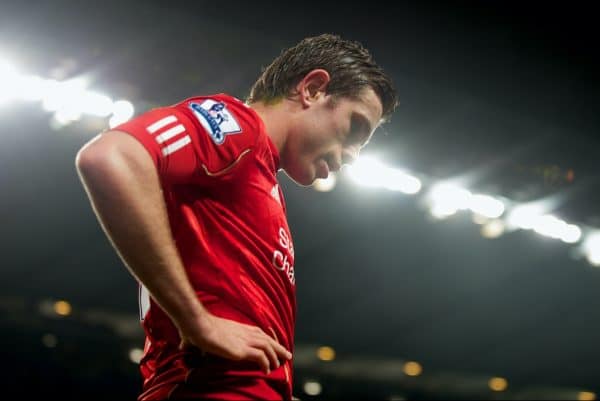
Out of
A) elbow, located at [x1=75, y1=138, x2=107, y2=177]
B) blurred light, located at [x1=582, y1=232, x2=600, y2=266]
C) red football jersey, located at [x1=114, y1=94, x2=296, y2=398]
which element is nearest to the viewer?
elbow, located at [x1=75, y1=138, x2=107, y2=177]

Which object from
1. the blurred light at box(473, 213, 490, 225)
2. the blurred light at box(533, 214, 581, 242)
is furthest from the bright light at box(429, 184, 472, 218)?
the blurred light at box(533, 214, 581, 242)

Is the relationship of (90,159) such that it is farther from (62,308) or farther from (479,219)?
(62,308)

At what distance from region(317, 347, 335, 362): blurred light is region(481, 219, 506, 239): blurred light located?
309cm

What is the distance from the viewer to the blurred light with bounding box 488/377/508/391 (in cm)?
890

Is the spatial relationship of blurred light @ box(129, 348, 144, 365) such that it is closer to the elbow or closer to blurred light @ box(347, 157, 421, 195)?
blurred light @ box(347, 157, 421, 195)

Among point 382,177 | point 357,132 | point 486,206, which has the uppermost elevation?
point 486,206

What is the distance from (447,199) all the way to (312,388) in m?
4.30

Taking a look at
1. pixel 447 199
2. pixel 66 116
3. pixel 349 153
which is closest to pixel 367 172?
pixel 447 199

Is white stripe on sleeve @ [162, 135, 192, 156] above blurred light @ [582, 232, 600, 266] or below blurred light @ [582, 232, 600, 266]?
below

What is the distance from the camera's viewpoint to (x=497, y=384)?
8.95 m

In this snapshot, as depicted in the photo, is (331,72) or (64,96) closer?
(331,72)

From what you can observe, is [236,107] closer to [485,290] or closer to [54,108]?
[54,108]

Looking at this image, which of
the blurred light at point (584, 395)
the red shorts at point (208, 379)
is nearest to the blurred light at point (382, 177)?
the red shorts at point (208, 379)

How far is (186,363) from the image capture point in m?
0.96
